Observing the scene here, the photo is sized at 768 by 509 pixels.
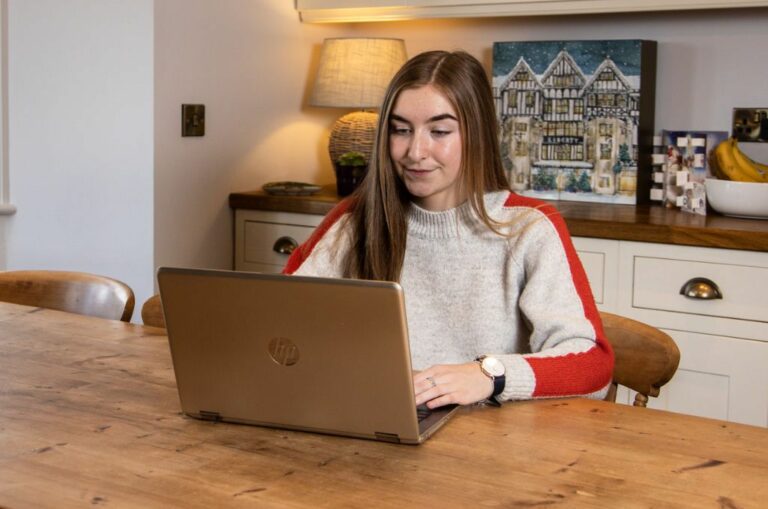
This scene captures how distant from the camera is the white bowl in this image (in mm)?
2594

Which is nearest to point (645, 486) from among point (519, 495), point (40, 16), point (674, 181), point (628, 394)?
point (519, 495)

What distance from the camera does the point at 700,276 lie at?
250cm

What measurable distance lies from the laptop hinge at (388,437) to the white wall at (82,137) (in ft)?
5.75

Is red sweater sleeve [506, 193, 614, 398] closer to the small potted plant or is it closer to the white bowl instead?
the white bowl

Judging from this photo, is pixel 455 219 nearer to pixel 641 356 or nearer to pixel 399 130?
pixel 399 130

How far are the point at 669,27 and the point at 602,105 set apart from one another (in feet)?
1.00

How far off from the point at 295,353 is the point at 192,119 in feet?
5.92

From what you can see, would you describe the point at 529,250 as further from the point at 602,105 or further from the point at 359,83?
the point at 359,83

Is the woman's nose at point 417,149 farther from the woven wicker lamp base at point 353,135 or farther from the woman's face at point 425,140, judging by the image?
Answer: the woven wicker lamp base at point 353,135

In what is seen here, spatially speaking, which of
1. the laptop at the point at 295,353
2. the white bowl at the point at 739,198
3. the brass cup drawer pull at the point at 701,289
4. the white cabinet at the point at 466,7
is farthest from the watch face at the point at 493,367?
the white cabinet at the point at 466,7

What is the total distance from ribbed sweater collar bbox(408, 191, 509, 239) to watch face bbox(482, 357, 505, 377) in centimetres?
37

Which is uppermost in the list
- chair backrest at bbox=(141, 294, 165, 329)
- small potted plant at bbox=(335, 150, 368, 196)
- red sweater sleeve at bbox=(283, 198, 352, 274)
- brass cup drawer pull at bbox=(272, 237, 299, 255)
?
small potted plant at bbox=(335, 150, 368, 196)

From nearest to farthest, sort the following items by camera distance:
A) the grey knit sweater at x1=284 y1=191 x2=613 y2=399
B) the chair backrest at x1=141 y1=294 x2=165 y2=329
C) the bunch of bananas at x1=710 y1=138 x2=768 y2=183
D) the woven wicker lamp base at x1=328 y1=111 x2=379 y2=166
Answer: the grey knit sweater at x1=284 y1=191 x2=613 y2=399 < the chair backrest at x1=141 y1=294 x2=165 y2=329 < the bunch of bananas at x1=710 y1=138 x2=768 y2=183 < the woven wicker lamp base at x1=328 y1=111 x2=379 y2=166

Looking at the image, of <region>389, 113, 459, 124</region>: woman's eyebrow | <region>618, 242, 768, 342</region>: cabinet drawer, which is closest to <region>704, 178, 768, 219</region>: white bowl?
<region>618, 242, 768, 342</region>: cabinet drawer
